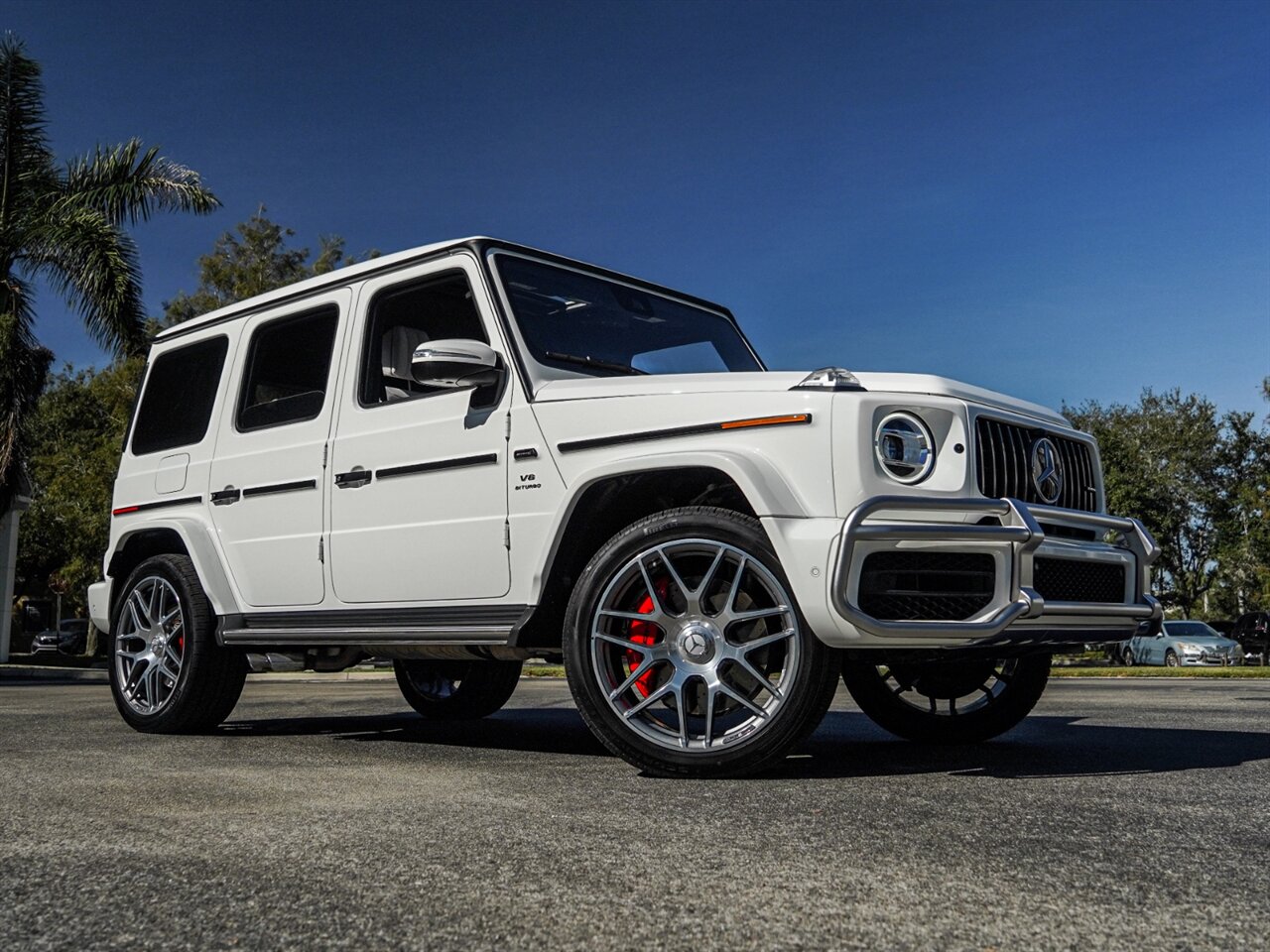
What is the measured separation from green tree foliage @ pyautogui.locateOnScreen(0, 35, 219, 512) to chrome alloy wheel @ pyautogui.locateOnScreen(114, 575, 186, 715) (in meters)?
13.3

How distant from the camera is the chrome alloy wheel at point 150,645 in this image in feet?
20.6

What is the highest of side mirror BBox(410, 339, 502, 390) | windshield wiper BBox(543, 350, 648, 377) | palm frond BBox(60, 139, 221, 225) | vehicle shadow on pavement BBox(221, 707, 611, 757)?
palm frond BBox(60, 139, 221, 225)

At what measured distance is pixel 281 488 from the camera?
584 cm

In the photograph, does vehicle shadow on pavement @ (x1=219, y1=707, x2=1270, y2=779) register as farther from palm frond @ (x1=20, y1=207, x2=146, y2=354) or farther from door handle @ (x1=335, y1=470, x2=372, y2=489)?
palm frond @ (x1=20, y1=207, x2=146, y2=354)

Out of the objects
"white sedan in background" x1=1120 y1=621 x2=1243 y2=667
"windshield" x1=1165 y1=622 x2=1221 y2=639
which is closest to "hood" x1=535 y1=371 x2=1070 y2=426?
"white sedan in background" x1=1120 y1=621 x2=1243 y2=667

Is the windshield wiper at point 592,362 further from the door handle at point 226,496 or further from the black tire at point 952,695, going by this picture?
the door handle at point 226,496

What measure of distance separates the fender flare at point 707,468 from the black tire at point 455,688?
260cm

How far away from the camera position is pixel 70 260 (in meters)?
18.7

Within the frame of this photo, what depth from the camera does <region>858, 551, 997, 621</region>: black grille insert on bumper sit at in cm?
394

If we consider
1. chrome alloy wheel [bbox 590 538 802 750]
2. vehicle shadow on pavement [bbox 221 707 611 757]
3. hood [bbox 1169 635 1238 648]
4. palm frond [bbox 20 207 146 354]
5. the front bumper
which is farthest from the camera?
hood [bbox 1169 635 1238 648]

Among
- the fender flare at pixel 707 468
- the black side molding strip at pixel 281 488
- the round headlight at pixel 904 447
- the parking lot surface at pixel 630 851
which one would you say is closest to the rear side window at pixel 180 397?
the black side molding strip at pixel 281 488

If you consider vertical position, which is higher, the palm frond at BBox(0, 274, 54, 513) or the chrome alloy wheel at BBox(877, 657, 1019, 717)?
the palm frond at BBox(0, 274, 54, 513)

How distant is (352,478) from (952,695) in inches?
114

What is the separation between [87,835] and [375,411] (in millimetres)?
2737
